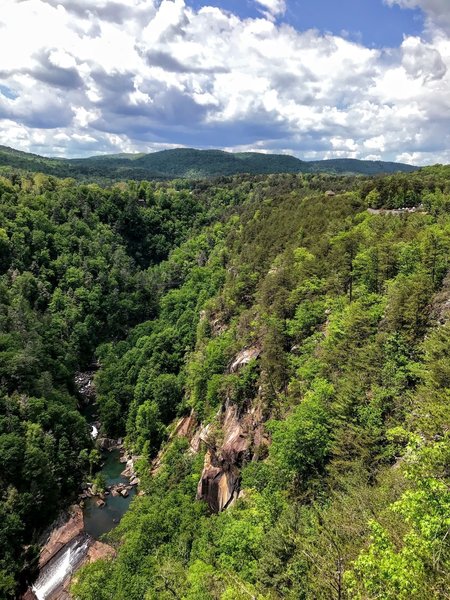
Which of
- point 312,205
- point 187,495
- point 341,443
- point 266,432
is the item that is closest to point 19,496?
point 187,495

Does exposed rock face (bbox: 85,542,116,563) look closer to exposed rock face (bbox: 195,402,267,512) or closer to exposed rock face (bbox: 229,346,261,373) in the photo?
exposed rock face (bbox: 195,402,267,512)

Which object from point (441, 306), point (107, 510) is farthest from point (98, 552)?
point (441, 306)

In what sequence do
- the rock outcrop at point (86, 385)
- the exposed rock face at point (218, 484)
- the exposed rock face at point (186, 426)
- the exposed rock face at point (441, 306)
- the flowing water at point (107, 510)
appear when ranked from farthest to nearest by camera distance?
1. the rock outcrop at point (86, 385)
2. the exposed rock face at point (186, 426)
3. the flowing water at point (107, 510)
4. the exposed rock face at point (218, 484)
5. the exposed rock face at point (441, 306)

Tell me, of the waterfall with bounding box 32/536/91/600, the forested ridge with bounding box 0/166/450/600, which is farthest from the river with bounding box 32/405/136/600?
the forested ridge with bounding box 0/166/450/600

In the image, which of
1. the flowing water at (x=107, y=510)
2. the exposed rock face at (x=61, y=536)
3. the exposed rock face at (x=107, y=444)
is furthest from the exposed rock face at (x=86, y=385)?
the exposed rock face at (x=61, y=536)

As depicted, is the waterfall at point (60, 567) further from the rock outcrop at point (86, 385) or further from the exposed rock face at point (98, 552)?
the rock outcrop at point (86, 385)

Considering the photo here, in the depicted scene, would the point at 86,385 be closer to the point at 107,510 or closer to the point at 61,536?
the point at 107,510

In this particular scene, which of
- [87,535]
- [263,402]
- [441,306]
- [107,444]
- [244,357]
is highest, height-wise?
[441,306]
